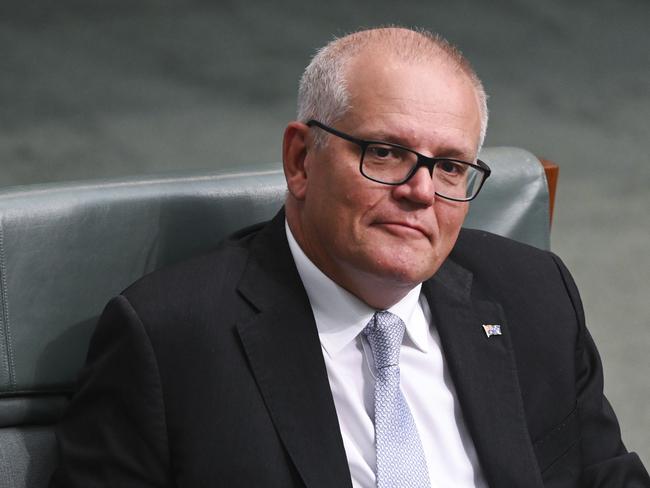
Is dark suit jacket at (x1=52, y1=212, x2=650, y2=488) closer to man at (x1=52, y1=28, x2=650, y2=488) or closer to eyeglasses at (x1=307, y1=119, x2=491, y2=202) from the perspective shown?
man at (x1=52, y1=28, x2=650, y2=488)

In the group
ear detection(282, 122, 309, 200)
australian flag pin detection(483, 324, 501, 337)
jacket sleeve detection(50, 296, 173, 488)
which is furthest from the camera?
australian flag pin detection(483, 324, 501, 337)

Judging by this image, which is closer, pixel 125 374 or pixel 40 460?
pixel 125 374

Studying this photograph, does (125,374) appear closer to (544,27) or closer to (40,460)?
(40,460)

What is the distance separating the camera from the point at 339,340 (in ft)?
5.34

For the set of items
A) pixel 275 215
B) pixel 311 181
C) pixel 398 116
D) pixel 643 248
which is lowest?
pixel 643 248

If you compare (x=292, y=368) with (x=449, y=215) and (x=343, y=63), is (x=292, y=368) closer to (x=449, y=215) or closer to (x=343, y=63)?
(x=449, y=215)

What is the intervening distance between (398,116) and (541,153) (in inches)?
83.2

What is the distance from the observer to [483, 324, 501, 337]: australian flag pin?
1.73 meters

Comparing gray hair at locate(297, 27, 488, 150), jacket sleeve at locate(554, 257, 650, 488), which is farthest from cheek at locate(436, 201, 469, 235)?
jacket sleeve at locate(554, 257, 650, 488)

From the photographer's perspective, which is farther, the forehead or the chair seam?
the chair seam

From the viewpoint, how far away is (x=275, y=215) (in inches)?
70.2

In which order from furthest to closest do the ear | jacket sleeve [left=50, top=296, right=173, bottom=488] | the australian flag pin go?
the australian flag pin < the ear < jacket sleeve [left=50, top=296, right=173, bottom=488]

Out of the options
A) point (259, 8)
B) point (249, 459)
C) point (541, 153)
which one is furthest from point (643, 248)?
point (249, 459)

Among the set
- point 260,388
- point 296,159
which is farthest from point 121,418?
point 296,159
